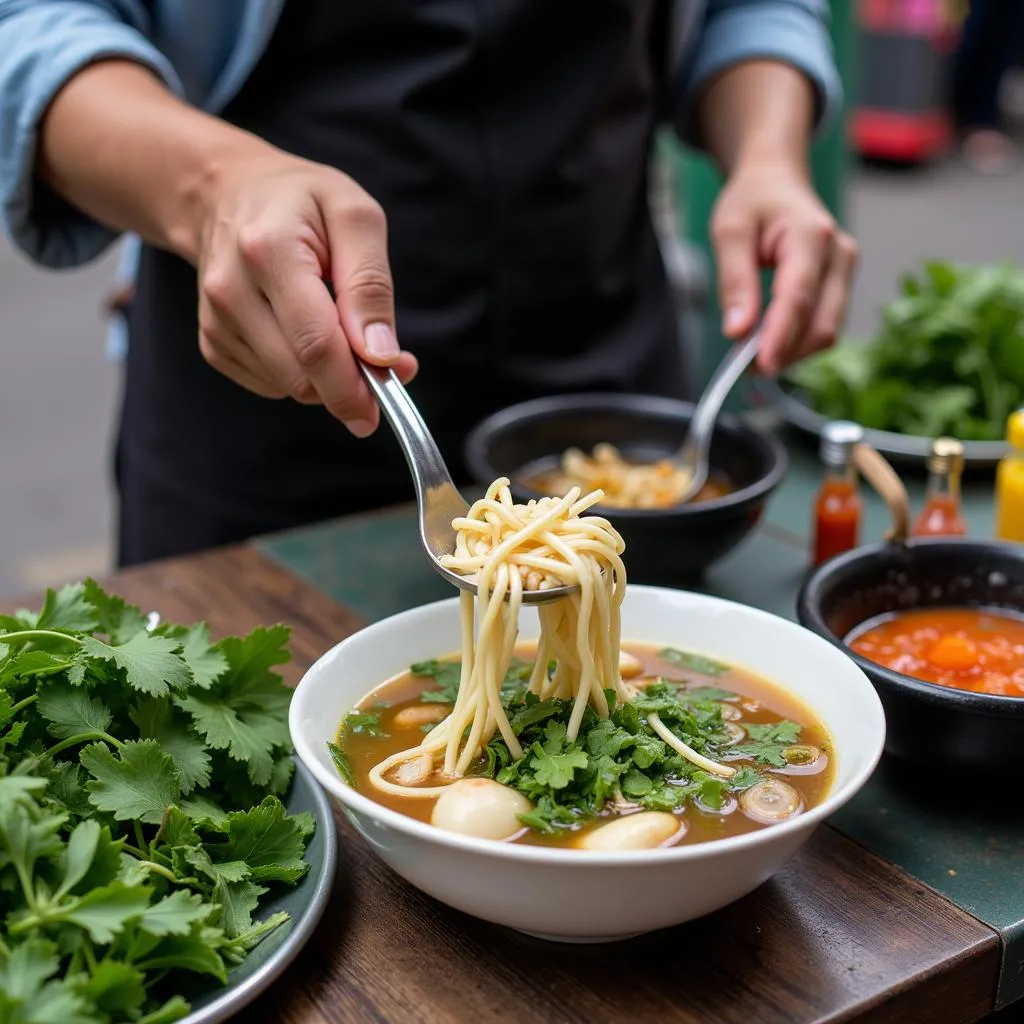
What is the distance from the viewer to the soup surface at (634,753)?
1.15m

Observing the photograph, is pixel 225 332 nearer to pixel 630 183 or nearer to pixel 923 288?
pixel 630 183

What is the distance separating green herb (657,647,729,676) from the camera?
1.42m

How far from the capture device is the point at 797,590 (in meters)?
1.88

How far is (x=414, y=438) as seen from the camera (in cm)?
136

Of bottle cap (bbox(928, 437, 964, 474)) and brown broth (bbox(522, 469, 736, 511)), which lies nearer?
bottle cap (bbox(928, 437, 964, 474))

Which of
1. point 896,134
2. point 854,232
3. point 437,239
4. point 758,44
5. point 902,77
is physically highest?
point 758,44

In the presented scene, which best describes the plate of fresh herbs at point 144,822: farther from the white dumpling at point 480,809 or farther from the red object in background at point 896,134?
the red object in background at point 896,134

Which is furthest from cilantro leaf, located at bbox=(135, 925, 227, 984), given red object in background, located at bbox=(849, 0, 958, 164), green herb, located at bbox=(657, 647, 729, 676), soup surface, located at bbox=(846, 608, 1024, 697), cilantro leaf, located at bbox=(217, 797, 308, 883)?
red object in background, located at bbox=(849, 0, 958, 164)

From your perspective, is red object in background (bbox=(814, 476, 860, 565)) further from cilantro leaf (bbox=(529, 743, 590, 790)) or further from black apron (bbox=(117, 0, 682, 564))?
cilantro leaf (bbox=(529, 743, 590, 790))

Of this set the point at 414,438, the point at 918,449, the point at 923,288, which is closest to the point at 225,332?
the point at 414,438

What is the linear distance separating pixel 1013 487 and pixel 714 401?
1.53ft

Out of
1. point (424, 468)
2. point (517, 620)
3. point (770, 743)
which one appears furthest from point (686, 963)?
point (424, 468)

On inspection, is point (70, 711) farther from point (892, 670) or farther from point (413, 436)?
point (892, 670)

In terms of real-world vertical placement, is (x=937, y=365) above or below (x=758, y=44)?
below
